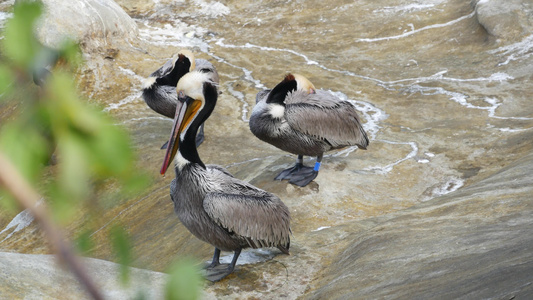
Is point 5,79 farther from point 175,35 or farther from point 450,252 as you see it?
point 175,35

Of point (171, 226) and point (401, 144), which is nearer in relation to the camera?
point (171, 226)

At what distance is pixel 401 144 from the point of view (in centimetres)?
875

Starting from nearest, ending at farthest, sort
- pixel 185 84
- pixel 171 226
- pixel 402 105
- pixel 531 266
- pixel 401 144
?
pixel 531 266, pixel 185 84, pixel 171 226, pixel 401 144, pixel 402 105

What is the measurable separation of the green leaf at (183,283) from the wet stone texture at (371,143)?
0.12 meters

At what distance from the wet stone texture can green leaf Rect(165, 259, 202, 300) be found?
12 centimetres

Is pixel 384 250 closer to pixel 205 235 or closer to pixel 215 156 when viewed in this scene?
pixel 205 235

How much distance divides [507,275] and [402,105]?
317 inches

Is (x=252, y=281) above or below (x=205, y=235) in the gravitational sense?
below

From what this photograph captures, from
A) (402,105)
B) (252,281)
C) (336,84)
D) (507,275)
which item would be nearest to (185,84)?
(252,281)

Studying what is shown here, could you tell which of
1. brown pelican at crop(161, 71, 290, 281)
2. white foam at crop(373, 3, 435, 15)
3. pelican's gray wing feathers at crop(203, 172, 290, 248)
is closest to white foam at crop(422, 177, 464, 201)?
pelican's gray wing feathers at crop(203, 172, 290, 248)

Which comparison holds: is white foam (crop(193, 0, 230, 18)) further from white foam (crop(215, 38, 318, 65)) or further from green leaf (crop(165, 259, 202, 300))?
green leaf (crop(165, 259, 202, 300))

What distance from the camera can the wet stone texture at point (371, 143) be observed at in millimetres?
4105

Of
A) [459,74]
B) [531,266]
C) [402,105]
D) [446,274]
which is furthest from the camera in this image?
[459,74]

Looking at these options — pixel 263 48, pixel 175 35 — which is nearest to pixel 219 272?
pixel 263 48
